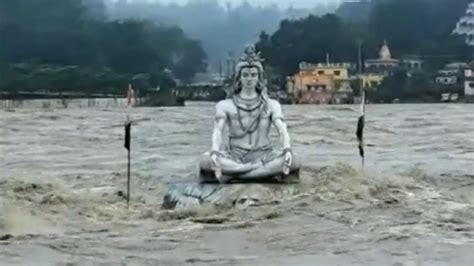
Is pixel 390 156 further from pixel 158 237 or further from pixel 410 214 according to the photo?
pixel 158 237

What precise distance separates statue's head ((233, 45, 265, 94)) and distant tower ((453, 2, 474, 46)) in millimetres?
47483

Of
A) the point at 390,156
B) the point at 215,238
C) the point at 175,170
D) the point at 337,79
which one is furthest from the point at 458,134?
the point at 337,79

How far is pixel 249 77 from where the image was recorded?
1284 cm

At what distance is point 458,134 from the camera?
94.9ft

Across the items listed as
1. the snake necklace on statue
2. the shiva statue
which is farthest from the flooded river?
the snake necklace on statue

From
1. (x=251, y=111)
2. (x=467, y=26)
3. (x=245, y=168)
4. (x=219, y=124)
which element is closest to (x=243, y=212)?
(x=245, y=168)

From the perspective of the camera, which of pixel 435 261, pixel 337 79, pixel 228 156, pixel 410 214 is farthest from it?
pixel 337 79

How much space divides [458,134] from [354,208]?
17.1 m

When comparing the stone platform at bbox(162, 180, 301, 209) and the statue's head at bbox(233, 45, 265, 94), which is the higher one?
the statue's head at bbox(233, 45, 265, 94)

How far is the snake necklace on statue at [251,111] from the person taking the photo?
12820mm

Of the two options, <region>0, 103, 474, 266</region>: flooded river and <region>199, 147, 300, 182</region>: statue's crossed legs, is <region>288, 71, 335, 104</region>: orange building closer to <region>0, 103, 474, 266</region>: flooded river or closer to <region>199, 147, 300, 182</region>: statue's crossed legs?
<region>0, 103, 474, 266</region>: flooded river

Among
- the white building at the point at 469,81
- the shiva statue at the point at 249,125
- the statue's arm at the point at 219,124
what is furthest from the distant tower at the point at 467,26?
the statue's arm at the point at 219,124

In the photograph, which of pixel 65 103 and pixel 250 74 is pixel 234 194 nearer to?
pixel 250 74

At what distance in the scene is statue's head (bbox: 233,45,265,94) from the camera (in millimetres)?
12852
